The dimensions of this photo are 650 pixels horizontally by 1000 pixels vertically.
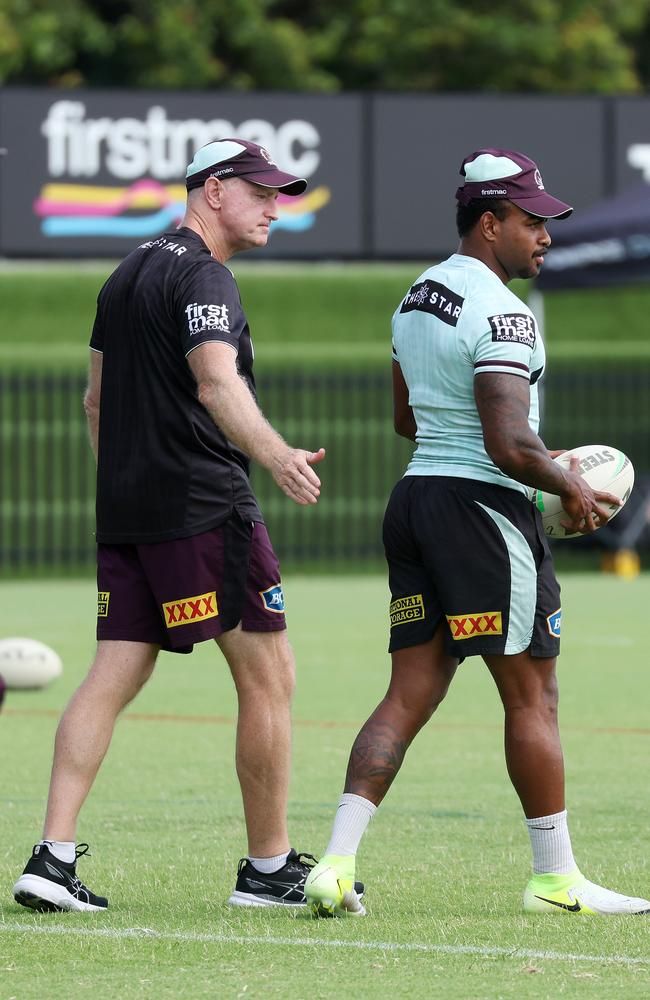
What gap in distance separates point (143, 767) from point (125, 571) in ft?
8.90

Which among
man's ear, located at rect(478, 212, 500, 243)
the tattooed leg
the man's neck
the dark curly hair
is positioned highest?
the dark curly hair

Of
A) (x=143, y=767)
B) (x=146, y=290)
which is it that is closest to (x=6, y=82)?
(x=143, y=767)

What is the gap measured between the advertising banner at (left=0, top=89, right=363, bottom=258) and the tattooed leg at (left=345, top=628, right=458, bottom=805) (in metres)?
14.5

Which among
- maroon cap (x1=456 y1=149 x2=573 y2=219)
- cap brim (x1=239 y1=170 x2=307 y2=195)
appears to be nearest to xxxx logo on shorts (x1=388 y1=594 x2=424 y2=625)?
maroon cap (x1=456 y1=149 x2=573 y2=219)

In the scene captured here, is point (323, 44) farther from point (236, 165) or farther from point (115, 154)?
point (236, 165)

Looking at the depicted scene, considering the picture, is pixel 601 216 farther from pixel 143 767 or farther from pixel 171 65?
pixel 171 65

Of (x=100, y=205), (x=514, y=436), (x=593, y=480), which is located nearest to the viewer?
(x=514, y=436)

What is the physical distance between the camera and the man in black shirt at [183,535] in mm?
5703

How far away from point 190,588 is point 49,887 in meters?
0.95

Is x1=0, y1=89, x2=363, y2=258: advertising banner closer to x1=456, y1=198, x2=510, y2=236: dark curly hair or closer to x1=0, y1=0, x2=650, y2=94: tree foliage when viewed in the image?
x1=0, y1=0, x2=650, y2=94: tree foliage

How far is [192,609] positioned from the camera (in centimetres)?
571

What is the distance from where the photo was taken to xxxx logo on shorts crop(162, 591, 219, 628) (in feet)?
18.7

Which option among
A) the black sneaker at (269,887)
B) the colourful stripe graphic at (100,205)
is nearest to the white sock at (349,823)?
the black sneaker at (269,887)

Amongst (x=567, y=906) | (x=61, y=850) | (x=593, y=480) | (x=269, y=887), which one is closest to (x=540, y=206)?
(x=593, y=480)
